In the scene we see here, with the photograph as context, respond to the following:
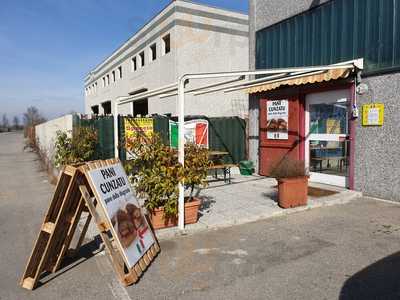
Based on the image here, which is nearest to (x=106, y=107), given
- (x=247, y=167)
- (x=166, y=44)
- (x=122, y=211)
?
(x=166, y=44)

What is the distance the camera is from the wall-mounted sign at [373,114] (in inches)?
253

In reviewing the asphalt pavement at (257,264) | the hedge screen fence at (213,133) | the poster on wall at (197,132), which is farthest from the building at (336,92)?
the poster on wall at (197,132)

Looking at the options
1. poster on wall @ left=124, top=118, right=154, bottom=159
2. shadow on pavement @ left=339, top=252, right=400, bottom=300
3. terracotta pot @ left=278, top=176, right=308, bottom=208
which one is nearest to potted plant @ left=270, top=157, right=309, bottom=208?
terracotta pot @ left=278, top=176, right=308, bottom=208

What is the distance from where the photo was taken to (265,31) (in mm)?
9336

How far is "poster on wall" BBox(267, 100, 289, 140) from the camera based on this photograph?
8703 mm

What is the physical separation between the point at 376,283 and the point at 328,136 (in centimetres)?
491

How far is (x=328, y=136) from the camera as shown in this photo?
7738mm

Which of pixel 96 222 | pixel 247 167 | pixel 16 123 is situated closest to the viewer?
pixel 96 222

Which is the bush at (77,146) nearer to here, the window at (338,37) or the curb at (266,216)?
the curb at (266,216)

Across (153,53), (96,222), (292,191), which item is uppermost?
(153,53)

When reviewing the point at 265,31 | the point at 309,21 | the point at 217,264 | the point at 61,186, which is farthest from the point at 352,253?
the point at 265,31

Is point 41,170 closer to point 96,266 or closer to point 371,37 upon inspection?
point 96,266

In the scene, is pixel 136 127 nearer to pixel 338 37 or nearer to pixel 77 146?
pixel 77 146

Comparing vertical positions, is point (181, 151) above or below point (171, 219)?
above
